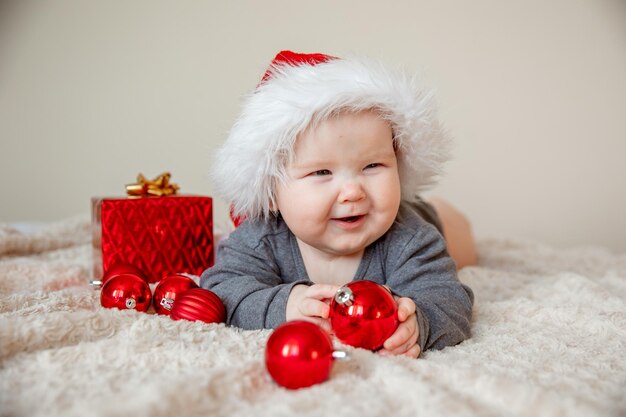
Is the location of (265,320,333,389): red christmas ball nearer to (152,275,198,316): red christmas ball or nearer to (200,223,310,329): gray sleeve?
(200,223,310,329): gray sleeve

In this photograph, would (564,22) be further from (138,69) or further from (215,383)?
(215,383)

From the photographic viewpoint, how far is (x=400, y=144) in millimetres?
1056

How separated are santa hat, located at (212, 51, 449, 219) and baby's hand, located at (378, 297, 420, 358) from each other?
297 millimetres

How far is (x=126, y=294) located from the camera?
105 cm

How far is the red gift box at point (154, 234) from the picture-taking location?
4.44 feet

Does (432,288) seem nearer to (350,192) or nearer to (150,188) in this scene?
(350,192)

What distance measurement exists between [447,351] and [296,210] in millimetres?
312

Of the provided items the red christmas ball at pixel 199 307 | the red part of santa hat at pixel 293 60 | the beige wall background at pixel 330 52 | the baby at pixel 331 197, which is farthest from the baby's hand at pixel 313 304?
the beige wall background at pixel 330 52

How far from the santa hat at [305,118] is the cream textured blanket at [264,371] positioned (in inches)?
10.2

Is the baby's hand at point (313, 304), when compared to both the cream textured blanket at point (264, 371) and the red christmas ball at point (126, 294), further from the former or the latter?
the red christmas ball at point (126, 294)

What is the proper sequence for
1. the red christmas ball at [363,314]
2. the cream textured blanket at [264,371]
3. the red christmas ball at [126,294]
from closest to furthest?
the cream textured blanket at [264,371] → the red christmas ball at [363,314] → the red christmas ball at [126,294]

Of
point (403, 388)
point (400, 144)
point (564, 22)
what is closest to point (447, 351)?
point (403, 388)

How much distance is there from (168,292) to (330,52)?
143 cm

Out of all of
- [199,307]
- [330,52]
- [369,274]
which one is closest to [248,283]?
[199,307]
